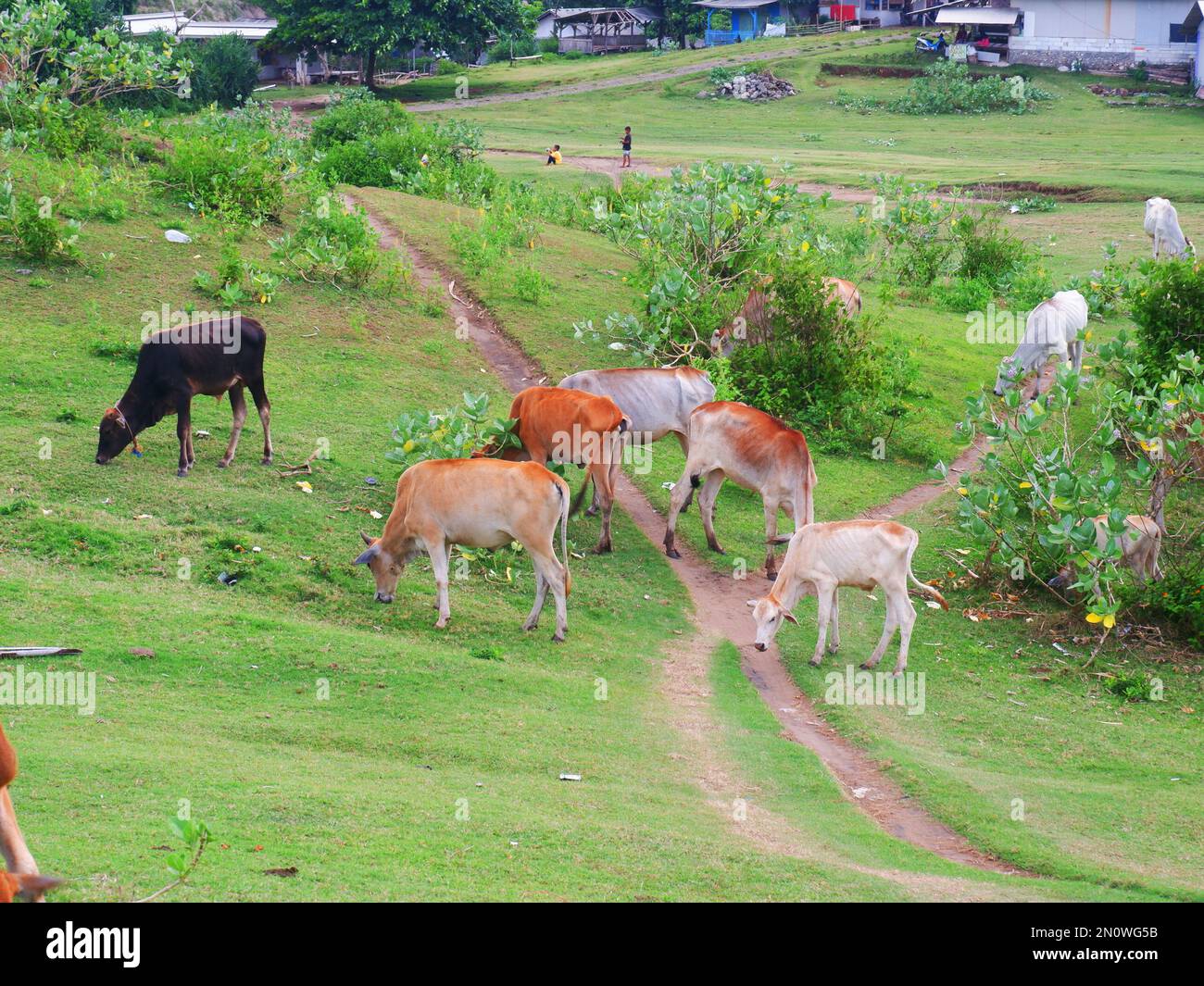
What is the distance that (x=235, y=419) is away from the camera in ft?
55.4

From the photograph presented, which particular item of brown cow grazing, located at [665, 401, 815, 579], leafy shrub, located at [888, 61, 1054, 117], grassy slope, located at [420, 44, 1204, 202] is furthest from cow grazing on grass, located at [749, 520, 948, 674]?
leafy shrub, located at [888, 61, 1054, 117]

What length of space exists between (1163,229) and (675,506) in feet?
63.2

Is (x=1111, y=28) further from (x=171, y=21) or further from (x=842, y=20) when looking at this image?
(x=171, y=21)

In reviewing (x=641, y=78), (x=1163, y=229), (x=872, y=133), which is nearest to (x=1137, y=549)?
(x=1163, y=229)

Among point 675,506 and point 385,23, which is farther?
point 385,23

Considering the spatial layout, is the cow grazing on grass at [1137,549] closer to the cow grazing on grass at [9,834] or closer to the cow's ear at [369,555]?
the cow's ear at [369,555]

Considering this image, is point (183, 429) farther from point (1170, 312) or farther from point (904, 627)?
point (1170, 312)

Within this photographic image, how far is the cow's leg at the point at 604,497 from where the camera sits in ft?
54.5

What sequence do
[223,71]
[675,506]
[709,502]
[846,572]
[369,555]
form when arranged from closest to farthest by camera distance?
[369,555], [846,572], [675,506], [709,502], [223,71]

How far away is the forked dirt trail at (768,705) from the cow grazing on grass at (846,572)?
70cm

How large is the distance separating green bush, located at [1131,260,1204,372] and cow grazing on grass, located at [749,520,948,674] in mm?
9614

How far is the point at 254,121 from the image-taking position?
118ft

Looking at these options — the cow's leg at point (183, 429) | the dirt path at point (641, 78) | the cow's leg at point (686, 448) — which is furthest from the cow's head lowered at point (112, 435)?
the dirt path at point (641, 78)
